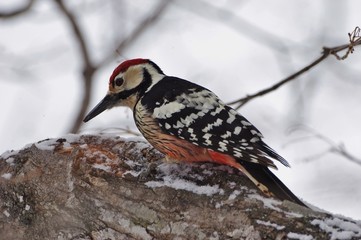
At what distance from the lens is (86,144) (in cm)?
376

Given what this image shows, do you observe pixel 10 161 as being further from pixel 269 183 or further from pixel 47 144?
pixel 269 183

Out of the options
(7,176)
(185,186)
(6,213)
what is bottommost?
(6,213)

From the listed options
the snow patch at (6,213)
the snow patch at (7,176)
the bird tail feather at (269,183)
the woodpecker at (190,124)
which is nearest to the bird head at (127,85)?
the woodpecker at (190,124)

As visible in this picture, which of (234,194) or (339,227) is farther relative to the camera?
(234,194)

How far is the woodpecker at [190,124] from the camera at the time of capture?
343 cm

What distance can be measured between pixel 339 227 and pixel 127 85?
76.6 inches

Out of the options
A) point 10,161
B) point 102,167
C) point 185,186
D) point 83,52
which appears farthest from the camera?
point 83,52

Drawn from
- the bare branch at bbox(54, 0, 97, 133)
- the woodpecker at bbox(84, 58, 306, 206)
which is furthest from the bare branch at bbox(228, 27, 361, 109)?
the bare branch at bbox(54, 0, 97, 133)

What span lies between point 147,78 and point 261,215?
63.9 inches

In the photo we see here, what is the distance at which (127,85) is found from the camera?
4.42 metres

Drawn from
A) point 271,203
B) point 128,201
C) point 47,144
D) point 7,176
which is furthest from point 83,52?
point 271,203

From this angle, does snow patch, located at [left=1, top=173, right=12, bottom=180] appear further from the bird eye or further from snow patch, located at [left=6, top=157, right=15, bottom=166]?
the bird eye

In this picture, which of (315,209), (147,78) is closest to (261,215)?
(315,209)

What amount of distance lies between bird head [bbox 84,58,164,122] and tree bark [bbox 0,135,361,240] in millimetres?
595
